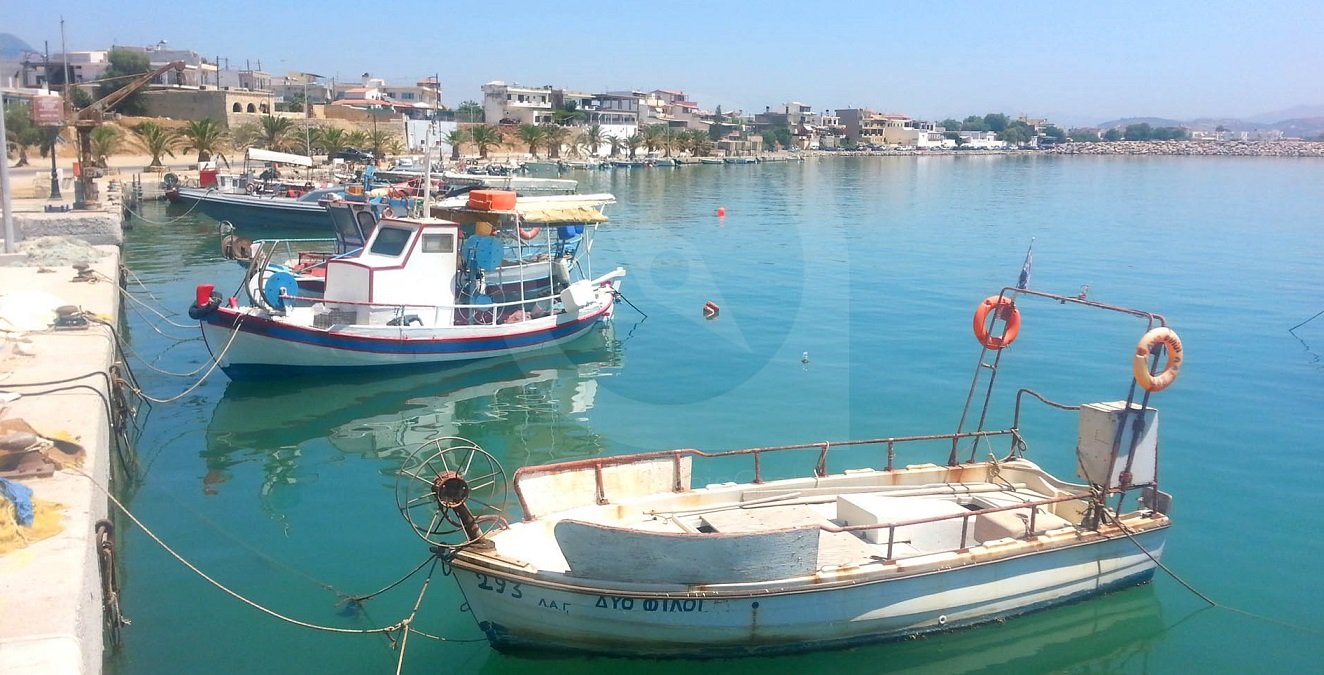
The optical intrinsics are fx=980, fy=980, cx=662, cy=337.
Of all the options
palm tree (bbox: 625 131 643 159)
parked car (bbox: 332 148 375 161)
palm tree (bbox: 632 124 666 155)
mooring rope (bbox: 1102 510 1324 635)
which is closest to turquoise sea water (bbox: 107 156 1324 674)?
mooring rope (bbox: 1102 510 1324 635)

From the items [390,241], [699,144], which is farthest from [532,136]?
[390,241]

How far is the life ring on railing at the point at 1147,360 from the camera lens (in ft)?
30.6

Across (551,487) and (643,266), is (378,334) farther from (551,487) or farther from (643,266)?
(643,266)

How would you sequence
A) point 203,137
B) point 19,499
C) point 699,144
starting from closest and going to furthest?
1. point 19,499
2. point 203,137
3. point 699,144

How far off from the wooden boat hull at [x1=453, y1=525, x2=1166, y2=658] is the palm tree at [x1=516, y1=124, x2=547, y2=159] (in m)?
83.0

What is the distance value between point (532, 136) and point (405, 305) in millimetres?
74104

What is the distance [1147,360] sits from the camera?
941 cm

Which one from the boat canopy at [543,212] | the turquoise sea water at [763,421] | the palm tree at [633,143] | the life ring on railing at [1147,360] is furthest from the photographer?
the palm tree at [633,143]

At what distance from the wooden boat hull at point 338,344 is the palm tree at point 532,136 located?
2865 inches

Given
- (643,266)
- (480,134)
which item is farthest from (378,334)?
(480,134)

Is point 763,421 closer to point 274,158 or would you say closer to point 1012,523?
point 1012,523

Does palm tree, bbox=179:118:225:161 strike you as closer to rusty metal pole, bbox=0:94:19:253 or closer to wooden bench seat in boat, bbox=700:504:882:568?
rusty metal pole, bbox=0:94:19:253

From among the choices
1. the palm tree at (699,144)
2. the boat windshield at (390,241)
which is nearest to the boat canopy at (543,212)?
the boat windshield at (390,241)

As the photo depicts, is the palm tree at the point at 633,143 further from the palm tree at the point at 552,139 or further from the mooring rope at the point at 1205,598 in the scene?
the mooring rope at the point at 1205,598
